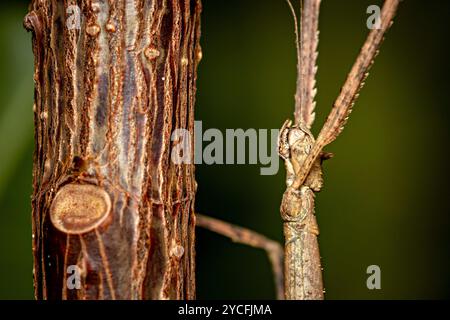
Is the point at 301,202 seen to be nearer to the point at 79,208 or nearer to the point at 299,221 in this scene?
the point at 299,221

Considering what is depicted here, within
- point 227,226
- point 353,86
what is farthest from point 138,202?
point 353,86

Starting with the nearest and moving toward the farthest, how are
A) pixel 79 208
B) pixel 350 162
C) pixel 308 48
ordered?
pixel 79 208 → pixel 308 48 → pixel 350 162

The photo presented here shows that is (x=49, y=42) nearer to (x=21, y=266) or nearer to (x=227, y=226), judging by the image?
(x=227, y=226)

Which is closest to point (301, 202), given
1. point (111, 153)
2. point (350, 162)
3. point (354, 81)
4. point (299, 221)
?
point (299, 221)

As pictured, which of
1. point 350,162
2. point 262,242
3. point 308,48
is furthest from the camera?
point 350,162

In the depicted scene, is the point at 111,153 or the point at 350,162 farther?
the point at 350,162

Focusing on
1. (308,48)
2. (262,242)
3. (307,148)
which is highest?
(308,48)

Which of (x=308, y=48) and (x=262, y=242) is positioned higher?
(x=308, y=48)

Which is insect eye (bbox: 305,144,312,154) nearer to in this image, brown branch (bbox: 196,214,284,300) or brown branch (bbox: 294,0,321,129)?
brown branch (bbox: 294,0,321,129)
